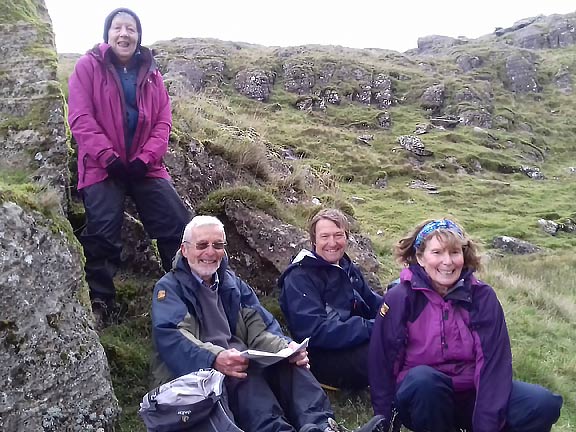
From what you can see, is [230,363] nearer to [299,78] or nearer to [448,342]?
[448,342]

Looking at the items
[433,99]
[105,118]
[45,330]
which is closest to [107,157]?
[105,118]

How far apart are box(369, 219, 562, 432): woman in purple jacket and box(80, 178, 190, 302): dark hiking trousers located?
7.82 ft

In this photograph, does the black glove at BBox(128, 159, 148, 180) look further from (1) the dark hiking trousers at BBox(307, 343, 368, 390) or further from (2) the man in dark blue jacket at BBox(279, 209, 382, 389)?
(1) the dark hiking trousers at BBox(307, 343, 368, 390)

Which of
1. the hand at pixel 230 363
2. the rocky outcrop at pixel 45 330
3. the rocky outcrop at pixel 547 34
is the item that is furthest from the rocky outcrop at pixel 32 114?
the rocky outcrop at pixel 547 34

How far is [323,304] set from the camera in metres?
5.46

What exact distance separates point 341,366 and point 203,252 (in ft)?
6.17

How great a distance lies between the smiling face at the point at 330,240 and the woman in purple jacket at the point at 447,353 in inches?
31.0

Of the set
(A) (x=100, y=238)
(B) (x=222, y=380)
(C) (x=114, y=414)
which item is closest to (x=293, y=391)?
(B) (x=222, y=380)

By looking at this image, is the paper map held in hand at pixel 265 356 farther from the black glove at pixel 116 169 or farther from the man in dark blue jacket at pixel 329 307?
the black glove at pixel 116 169

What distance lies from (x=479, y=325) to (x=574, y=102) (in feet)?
214

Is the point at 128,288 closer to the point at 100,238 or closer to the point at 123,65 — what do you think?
the point at 100,238

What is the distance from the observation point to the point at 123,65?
5.79 metres

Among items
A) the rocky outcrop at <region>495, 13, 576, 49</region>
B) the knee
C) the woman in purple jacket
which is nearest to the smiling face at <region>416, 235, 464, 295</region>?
the woman in purple jacket

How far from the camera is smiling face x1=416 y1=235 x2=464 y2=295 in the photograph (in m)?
4.64
